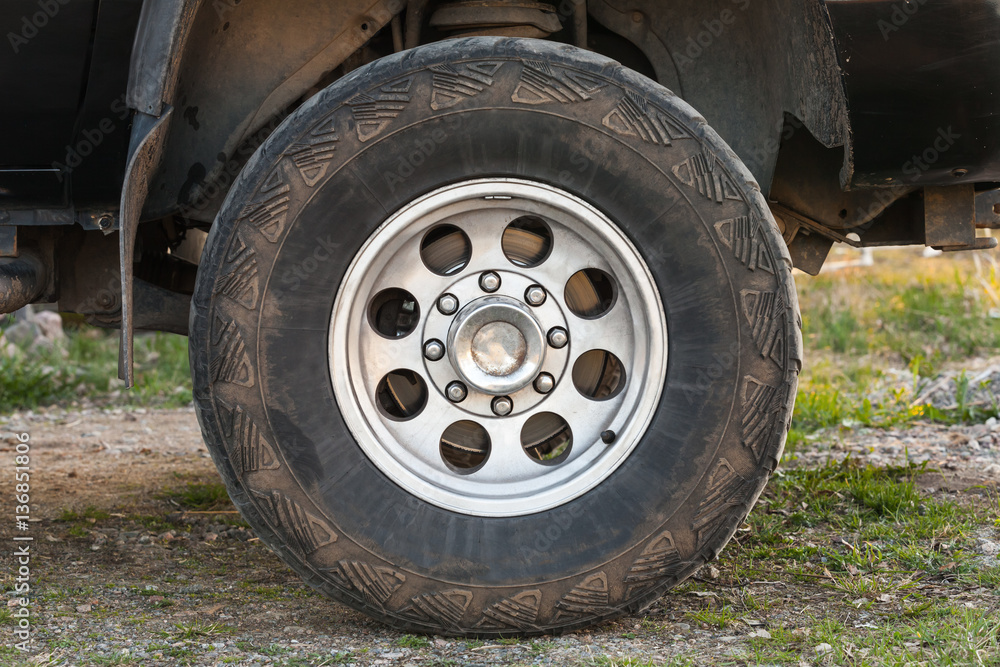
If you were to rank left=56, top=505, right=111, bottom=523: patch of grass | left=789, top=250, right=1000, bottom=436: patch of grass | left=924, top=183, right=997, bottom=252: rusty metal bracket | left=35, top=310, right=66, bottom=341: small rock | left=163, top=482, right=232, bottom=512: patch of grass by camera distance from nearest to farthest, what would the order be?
left=924, top=183, right=997, bottom=252: rusty metal bracket, left=56, top=505, right=111, bottom=523: patch of grass, left=163, top=482, right=232, bottom=512: patch of grass, left=789, top=250, right=1000, bottom=436: patch of grass, left=35, top=310, right=66, bottom=341: small rock

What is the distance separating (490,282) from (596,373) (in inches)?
15.9

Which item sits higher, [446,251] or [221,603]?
[446,251]

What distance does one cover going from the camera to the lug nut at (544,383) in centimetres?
213

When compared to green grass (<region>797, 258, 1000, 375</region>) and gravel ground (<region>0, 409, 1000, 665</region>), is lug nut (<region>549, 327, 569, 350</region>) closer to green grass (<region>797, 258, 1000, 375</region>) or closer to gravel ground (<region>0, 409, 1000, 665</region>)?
gravel ground (<region>0, 409, 1000, 665</region>)

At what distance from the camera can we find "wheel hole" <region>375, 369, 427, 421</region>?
7.37 feet

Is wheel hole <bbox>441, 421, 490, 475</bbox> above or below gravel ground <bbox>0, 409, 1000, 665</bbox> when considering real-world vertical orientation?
above

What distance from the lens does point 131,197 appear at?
1998 millimetres

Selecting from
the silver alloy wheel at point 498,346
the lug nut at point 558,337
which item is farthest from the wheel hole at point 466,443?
the lug nut at point 558,337

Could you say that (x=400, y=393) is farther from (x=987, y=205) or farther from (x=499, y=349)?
(x=987, y=205)

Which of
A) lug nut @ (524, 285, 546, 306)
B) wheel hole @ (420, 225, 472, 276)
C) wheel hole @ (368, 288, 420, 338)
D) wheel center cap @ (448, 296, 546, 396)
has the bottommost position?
wheel center cap @ (448, 296, 546, 396)

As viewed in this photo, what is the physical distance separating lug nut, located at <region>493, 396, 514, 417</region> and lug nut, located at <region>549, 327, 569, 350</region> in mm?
179

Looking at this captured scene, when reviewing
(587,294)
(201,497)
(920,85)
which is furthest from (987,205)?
(201,497)

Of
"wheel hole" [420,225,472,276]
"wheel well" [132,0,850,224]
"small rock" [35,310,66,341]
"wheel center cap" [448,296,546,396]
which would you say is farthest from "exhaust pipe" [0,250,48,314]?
"small rock" [35,310,66,341]

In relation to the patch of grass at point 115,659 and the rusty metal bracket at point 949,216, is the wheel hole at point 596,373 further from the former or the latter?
the patch of grass at point 115,659
